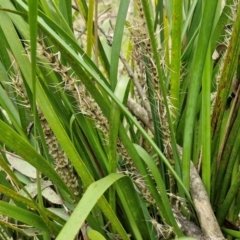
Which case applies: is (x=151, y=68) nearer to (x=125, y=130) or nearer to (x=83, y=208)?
(x=125, y=130)

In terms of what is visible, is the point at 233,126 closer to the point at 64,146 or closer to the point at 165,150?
the point at 165,150

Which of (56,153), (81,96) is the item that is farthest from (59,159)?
(81,96)

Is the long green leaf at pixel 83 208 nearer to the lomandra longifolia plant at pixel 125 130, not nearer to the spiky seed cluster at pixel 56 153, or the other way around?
the lomandra longifolia plant at pixel 125 130

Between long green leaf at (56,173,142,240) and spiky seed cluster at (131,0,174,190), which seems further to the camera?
spiky seed cluster at (131,0,174,190)

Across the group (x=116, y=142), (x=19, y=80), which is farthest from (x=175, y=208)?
(x=19, y=80)

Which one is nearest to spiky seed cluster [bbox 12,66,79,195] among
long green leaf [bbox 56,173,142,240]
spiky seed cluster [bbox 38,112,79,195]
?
spiky seed cluster [bbox 38,112,79,195]

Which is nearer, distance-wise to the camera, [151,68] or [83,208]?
[83,208]

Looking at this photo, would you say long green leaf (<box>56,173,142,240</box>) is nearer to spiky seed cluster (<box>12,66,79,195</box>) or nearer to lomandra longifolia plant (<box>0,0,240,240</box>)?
lomandra longifolia plant (<box>0,0,240,240</box>)

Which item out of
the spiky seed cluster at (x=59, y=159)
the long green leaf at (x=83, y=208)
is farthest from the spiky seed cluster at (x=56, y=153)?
the long green leaf at (x=83, y=208)
